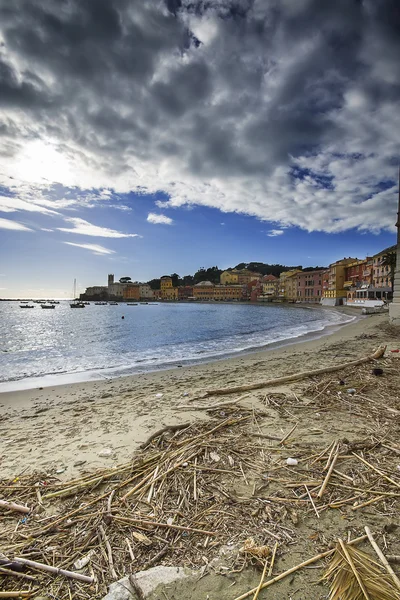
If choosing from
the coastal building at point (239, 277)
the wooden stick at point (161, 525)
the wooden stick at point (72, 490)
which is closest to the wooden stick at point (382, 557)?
the wooden stick at point (161, 525)

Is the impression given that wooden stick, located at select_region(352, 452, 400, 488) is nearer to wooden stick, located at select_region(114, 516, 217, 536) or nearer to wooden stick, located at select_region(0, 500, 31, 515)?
wooden stick, located at select_region(114, 516, 217, 536)

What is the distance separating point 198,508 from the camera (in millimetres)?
3125

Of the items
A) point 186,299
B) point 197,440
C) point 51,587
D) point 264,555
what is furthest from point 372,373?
point 186,299

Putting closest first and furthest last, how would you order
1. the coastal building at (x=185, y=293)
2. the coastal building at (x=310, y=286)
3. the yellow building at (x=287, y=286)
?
1. the coastal building at (x=310, y=286)
2. the yellow building at (x=287, y=286)
3. the coastal building at (x=185, y=293)

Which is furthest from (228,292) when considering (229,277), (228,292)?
(229,277)

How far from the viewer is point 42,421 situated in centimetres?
720

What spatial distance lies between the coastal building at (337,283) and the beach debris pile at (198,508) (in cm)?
9189

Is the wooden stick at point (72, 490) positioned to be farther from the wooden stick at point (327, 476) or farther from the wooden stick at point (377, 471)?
the wooden stick at point (377, 471)

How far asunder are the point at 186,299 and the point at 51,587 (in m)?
180

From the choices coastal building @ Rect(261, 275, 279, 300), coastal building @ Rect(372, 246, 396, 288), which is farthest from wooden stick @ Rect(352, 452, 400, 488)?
coastal building @ Rect(261, 275, 279, 300)

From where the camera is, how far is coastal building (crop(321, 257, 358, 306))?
8941cm

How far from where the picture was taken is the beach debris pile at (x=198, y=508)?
245 cm

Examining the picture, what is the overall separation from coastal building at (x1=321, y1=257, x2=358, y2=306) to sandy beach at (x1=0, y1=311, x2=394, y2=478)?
83.9 metres

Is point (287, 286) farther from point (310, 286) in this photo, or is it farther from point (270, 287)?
point (310, 286)
